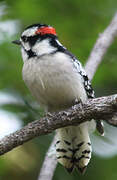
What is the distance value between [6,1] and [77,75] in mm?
1586

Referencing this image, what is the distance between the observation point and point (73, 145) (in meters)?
4.94

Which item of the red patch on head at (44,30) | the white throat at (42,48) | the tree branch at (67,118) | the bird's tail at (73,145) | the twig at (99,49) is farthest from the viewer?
the twig at (99,49)

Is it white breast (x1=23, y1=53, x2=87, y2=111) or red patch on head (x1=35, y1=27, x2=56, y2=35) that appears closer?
white breast (x1=23, y1=53, x2=87, y2=111)

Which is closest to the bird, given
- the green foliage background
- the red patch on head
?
the red patch on head

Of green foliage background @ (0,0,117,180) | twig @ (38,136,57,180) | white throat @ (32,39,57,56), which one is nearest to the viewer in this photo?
twig @ (38,136,57,180)

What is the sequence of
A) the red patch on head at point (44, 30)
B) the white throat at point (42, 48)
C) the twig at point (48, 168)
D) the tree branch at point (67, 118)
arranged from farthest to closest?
1. the red patch on head at point (44, 30)
2. the white throat at point (42, 48)
3. the twig at point (48, 168)
4. the tree branch at point (67, 118)

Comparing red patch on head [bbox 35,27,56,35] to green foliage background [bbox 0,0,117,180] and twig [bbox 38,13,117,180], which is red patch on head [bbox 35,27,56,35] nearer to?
twig [bbox 38,13,117,180]

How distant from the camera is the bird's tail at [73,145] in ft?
15.9

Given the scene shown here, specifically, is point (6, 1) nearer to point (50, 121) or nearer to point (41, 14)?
point (41, 14)

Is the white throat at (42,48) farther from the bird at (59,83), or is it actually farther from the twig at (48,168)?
the twig at (48,168)

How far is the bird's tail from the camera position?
4844 millimetres

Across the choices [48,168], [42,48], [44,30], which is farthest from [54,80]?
[48,168]

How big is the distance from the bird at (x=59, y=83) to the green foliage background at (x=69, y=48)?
1.99 feet

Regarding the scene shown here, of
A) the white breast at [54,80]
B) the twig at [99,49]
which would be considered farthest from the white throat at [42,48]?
the twig at [99,49]
